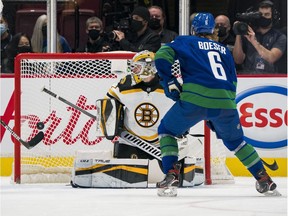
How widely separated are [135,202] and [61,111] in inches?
95.4

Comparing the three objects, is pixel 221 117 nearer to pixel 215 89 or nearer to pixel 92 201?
pixel 215 89

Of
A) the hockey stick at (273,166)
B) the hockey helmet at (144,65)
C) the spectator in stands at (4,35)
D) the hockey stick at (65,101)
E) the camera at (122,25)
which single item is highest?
the camera at (122,25)

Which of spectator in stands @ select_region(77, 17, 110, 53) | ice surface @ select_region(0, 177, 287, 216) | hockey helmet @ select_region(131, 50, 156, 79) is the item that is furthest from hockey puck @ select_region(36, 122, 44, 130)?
spectator in stands @ select_region(77, 17, 110, 53)

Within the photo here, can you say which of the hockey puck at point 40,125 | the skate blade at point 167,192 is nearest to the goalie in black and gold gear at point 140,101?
the hockey puck at point 40,125

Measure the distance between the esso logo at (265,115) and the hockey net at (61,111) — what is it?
823 mm

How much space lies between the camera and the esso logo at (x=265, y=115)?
865 cm

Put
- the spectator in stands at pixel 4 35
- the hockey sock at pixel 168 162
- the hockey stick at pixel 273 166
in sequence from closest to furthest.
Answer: the hockey sock at pixel 168 162, the hockey stick at pixel 273 166, the spectator in stands at pixel 4 35

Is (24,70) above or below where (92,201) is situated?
above

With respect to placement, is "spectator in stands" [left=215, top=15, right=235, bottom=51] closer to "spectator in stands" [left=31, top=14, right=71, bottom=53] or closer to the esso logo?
the esso logo

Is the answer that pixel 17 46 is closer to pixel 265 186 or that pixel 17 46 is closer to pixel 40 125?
pixel 40 125

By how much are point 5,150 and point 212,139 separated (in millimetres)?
1877

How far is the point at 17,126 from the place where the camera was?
786cm

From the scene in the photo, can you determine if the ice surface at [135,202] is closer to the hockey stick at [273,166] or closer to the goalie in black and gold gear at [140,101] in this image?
the goalie in black and gold gear at [140,101]

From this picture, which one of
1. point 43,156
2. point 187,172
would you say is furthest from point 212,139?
point 43,156
